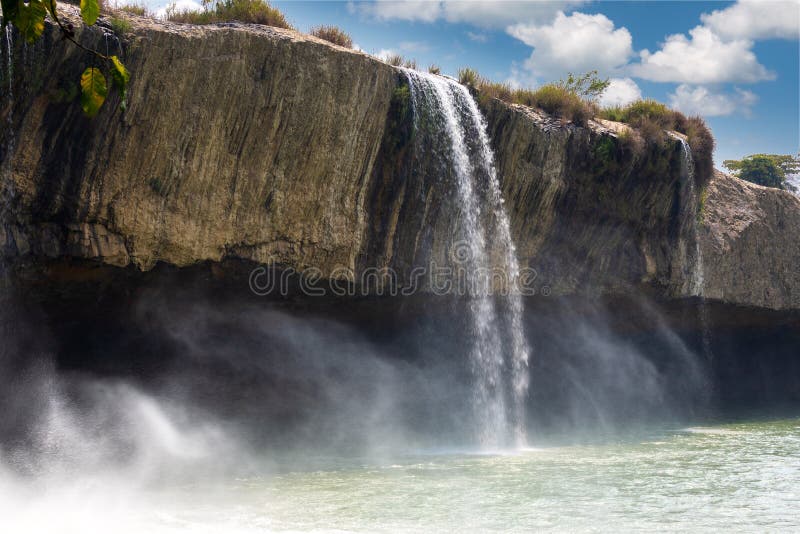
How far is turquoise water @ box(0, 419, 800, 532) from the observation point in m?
7.91

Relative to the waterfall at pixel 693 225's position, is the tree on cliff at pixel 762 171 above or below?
above

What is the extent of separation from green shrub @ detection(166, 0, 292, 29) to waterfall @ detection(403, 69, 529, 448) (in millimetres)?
2398

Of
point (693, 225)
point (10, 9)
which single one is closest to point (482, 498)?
point (10, 9)

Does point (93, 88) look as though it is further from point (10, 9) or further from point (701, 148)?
point (701, 148)

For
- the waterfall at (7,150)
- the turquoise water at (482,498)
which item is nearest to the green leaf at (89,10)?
the turquoise water at (482,498)

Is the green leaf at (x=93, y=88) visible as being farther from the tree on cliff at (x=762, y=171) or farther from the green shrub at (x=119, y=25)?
the tree on cliff at (x=762, y=171)

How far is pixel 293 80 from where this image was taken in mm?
13039

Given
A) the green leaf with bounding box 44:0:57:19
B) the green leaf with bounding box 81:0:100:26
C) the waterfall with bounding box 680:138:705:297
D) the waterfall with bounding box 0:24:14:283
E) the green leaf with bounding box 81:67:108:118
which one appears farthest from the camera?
the waterfall with bounding box 680:138:705:297

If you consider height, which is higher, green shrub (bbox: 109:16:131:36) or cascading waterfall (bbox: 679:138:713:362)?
green shrub (bbox: 109:16:131:36)

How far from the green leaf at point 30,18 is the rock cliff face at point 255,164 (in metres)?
7.54

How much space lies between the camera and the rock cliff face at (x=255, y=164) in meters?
11.2

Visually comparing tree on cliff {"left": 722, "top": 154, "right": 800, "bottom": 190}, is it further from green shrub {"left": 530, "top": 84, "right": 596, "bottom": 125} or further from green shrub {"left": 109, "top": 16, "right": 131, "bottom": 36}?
green shrub {"left": 109, "top": 16, "right": 131, "bottom": 36}

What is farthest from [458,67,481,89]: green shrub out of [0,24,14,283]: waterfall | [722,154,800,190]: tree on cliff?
[722,154,800,190]: tree on cliff

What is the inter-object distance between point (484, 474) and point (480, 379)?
16.4 feet
